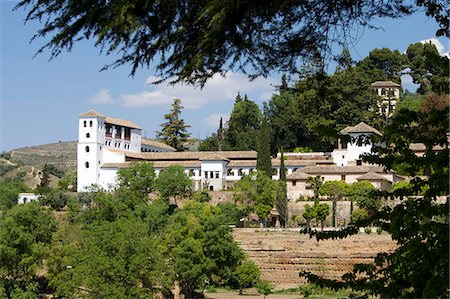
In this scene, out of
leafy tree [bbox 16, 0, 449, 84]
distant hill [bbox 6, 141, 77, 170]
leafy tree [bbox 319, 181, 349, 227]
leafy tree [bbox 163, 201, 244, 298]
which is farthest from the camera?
distant hill [bbox 6, 141, 77, 170]

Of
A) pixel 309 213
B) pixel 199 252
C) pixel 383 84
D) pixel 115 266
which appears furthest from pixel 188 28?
pixel 383 84

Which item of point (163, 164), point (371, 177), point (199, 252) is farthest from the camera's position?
point (163, 164)

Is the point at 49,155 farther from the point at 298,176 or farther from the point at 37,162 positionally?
the point at 298,176

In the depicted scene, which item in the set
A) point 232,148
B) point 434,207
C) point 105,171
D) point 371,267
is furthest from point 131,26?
point 232,148

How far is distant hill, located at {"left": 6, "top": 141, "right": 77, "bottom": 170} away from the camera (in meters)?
83.2

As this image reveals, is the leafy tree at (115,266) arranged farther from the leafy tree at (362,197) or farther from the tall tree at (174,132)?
the tall tree at (174,132)

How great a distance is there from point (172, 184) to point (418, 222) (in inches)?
1439

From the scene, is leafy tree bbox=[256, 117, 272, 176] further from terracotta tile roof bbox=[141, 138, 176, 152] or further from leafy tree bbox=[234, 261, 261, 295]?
terracotta tile roof bbox=[141, 138, 176, 152]

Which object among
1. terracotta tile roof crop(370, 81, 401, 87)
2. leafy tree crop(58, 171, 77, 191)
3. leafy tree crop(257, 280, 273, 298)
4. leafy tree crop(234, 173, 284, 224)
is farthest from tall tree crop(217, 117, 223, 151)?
leafy tree crop(257, 280, 273, 298)

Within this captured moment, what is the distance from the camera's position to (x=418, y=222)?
16.7ft

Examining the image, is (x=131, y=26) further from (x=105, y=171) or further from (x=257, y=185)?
(x=105, y=171)

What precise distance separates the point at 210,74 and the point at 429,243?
1758 millimetres

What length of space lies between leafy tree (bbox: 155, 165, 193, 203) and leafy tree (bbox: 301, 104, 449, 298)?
3597cm

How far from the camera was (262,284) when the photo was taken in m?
28.3
